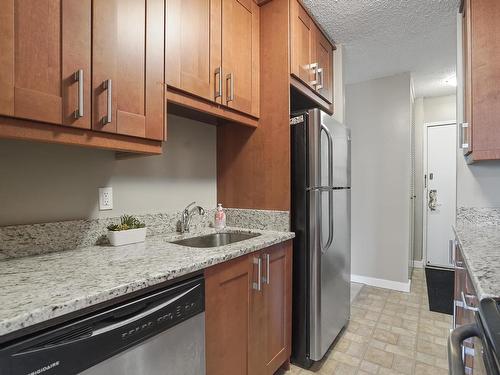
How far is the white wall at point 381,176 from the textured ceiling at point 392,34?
271 millimetres

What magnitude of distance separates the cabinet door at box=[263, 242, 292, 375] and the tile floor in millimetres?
239

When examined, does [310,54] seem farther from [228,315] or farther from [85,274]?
[85,274]

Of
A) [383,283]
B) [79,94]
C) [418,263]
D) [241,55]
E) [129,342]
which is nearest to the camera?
[129,342]

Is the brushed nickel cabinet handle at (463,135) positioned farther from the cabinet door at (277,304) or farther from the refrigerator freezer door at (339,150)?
the cabinet door at (277,304)

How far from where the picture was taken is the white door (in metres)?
3.97

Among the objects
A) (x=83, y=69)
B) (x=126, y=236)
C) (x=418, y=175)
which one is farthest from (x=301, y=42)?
(x=418, y=175)

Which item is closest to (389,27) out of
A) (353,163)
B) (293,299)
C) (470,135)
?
(470,135)

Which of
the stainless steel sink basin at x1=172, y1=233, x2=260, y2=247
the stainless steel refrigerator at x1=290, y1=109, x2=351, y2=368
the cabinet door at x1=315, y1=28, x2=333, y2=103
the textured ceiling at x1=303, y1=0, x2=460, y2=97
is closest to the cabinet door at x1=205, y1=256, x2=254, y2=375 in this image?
the stainless steel sink basin at x1=172, y1=233, x2=260, y2=247

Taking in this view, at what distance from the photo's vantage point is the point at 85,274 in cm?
92

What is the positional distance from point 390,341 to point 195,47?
7.76 ft

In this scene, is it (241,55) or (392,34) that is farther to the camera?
(392,34)

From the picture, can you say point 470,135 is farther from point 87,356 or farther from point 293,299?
point 87,356

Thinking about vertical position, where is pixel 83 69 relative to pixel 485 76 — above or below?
below

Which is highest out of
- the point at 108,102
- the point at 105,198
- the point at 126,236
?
the point at 108,102
